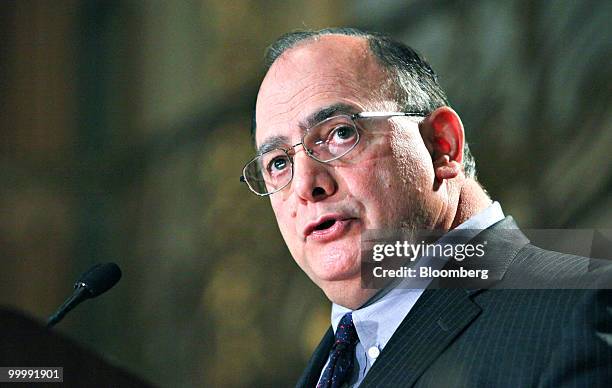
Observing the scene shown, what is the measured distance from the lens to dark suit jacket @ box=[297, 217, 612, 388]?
1.34m

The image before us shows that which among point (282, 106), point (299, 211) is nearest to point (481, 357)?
point (299, 211)

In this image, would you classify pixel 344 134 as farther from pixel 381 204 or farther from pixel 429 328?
pixel 429 328

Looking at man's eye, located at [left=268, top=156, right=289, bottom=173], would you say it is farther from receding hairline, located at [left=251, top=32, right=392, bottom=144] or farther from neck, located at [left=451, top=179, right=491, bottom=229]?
neck, located at [left=451, top=179, right=491, bottom=229]

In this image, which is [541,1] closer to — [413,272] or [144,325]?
[413,272]

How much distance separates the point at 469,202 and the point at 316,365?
524 millimetres

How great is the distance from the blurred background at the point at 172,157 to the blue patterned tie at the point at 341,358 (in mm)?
1033

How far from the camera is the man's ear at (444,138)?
1.86 m

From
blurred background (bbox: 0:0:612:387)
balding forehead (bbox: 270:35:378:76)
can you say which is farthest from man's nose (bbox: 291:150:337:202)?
blurred background (bbox: 0:0:612:387)

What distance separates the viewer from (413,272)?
5.77ft

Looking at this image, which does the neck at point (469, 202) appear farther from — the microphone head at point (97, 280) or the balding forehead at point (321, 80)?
the microphone head at point (97, 280)

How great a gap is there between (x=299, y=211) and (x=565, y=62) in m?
1.19

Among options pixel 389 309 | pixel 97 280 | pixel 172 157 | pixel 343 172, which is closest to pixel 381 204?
pixel 343 172

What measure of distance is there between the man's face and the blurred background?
0.85m

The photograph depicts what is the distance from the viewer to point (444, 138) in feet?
6.18
